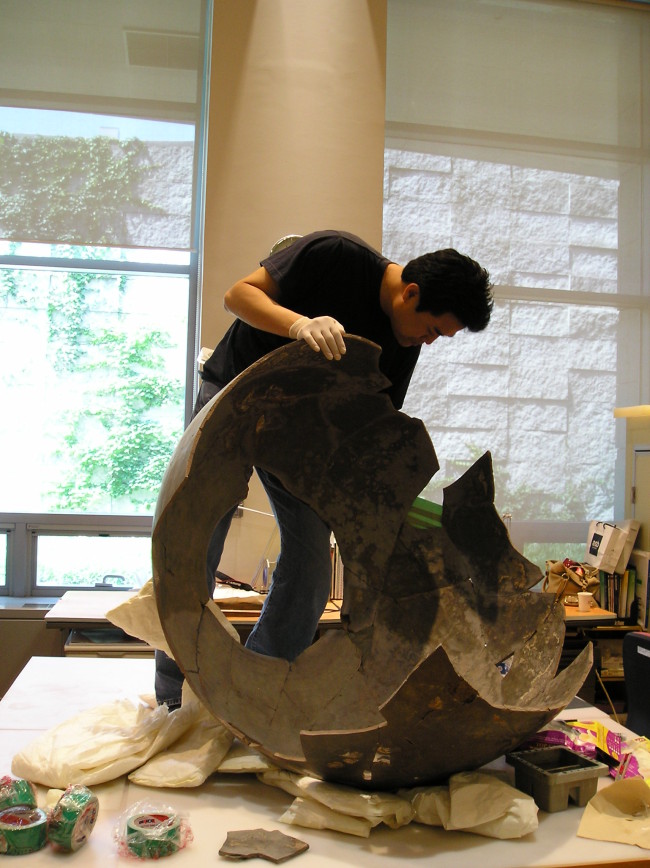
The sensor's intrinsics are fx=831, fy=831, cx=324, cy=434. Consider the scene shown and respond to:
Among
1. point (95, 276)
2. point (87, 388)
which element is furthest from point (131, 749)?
point (95, 276)

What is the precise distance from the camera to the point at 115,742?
1.64m

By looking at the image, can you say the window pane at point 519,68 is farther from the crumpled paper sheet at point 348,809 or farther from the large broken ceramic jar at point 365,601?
the crumpled paper sheet at point 348,809

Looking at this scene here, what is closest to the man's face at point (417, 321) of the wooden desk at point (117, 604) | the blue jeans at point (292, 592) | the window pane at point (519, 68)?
the blue jeans at point (292, 592)

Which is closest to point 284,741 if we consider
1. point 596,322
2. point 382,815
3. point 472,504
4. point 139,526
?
point 382,815

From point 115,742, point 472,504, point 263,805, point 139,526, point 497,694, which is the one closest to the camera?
point 263,805

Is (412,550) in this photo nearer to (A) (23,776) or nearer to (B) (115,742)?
(B) (115,742)

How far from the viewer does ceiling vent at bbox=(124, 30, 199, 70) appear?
3.88 meters

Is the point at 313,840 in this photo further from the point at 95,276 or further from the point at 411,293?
the point at 95,276

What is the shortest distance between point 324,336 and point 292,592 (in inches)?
28.2

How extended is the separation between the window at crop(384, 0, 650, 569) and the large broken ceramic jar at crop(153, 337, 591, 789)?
2.04 m

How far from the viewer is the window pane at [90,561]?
3.86 meters

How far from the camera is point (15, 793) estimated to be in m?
1.38

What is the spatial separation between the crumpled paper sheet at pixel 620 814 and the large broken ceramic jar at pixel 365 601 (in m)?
A: 0.18

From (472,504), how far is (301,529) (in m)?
0.42
